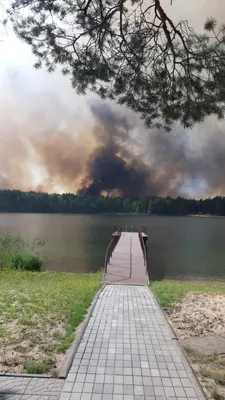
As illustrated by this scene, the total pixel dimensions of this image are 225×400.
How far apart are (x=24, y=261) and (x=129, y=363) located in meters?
12.6

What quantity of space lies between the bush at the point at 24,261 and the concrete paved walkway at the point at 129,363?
1011 centimetres

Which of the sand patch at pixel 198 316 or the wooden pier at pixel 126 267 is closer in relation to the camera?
the sand patch at pixel 198 316

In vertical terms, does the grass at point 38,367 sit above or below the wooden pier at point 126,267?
above

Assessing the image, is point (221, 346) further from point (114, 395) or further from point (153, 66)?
point (153, 66)

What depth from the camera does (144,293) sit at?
8.32 metres

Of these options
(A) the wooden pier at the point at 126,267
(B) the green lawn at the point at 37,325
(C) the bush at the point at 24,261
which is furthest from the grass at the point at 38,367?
→ (C) the bush at the point at 24,261

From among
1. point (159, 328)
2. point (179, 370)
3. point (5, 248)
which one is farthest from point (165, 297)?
point (5, 248)

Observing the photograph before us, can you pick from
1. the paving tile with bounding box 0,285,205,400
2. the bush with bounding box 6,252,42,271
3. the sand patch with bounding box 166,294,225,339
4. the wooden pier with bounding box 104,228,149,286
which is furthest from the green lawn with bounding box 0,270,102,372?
the bush with bounding box 6,252,42,271

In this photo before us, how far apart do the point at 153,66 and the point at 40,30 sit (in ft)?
5.96

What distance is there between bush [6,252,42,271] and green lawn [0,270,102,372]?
7918 millimetres

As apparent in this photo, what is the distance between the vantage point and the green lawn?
402 centimetres

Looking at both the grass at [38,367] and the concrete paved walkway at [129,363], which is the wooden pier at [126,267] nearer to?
the concrete paved walkway at [129,363]

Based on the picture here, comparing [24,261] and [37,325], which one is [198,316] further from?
[24,261]

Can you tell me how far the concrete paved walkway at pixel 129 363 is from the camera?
3.26 meters
